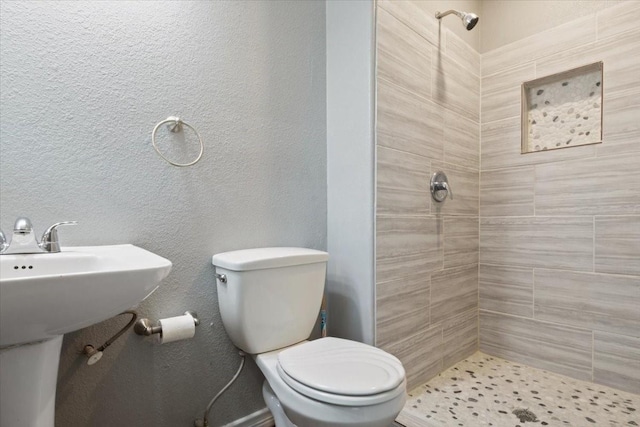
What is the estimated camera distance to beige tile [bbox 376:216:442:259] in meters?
1.51

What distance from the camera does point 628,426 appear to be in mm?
1332

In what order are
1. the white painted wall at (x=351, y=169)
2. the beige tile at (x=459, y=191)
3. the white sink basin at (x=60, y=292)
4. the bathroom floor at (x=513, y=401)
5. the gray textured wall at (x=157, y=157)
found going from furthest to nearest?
the beige tile at (x=459, y=191), the white painted wall at (x=351, y=169), the bathroom floor at (x=513, y=401), the gray textured wall at (x=157, y=157), the white sink basin at (x=60, y=292)

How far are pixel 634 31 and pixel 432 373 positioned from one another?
1.87 m

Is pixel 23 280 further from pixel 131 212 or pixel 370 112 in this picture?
pixel 370 112

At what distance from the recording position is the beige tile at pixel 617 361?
5.14 ft

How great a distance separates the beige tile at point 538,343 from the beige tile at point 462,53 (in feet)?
4.81

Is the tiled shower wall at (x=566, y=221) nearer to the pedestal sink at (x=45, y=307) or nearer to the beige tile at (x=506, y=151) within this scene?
the beige tile at (x=506, y=151)

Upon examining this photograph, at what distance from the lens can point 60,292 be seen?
0.66 metres

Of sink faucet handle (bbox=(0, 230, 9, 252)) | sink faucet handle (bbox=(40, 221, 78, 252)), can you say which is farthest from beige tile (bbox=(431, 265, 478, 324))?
sink faucet handle (bbox=(0, 230, 9, 252))

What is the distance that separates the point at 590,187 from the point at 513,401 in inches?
42.6

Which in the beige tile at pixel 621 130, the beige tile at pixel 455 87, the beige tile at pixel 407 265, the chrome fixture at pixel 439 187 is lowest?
the beige tile at pixel 407 265

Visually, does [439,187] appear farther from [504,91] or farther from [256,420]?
[256,420]

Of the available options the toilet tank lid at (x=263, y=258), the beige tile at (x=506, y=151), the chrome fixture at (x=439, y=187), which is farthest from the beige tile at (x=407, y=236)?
the beige tile at (x=506, y=151)

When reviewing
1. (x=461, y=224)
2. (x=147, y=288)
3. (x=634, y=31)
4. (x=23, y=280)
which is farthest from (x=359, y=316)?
(x=634, y=31)
